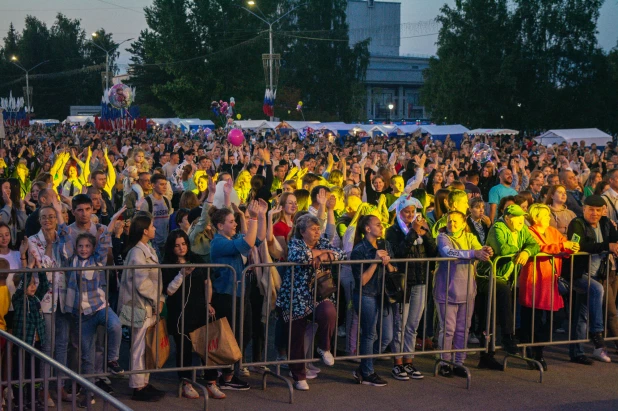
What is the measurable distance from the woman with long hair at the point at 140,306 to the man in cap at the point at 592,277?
4073mm

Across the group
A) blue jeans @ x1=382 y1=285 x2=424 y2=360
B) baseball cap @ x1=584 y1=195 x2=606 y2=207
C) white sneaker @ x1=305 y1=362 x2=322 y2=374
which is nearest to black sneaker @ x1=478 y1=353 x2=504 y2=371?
blue jeans @ x1=382 y1=285 x2=424 y2=360

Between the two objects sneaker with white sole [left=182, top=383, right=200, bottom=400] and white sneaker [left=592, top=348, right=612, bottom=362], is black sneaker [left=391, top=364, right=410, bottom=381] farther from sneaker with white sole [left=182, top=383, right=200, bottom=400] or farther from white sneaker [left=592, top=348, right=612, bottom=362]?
white sneaker [left=592, top=348, right=612, bottom=362]

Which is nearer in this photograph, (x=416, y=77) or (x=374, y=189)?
(x=374, y=189)

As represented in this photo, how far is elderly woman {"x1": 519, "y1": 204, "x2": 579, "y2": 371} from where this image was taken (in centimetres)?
829

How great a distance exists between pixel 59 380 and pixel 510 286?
17.2 feet

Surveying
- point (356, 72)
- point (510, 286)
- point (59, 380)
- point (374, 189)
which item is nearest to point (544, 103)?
point (356, 72)

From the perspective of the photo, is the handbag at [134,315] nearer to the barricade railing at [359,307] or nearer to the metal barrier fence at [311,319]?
the metal barrier fence at [311,319]

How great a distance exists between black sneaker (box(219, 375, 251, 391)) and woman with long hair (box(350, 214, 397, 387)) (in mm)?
1058

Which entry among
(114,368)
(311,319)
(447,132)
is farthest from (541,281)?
(447,132)

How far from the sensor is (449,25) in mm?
61094

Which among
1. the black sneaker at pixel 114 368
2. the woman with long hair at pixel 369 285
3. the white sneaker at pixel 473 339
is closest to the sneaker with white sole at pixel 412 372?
the woman with long hair at pixel 369 285

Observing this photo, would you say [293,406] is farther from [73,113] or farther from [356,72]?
[73,113]

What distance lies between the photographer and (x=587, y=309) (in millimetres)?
8492

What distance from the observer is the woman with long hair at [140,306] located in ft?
23.0
